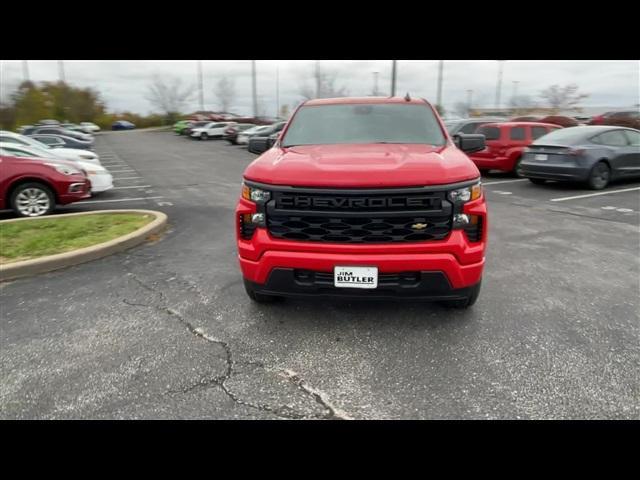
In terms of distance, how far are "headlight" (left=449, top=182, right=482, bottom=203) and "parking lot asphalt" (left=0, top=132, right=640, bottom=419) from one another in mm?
1054

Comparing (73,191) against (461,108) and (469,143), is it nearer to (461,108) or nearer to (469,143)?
(469,143)

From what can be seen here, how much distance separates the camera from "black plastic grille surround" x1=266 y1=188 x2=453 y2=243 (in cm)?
302

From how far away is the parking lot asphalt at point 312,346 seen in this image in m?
2.57

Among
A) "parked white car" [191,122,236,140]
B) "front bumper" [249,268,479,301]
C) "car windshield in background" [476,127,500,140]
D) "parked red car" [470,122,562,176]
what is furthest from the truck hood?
"parked white car" [191,122,236,140]

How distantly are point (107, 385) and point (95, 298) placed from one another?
163 centimetres

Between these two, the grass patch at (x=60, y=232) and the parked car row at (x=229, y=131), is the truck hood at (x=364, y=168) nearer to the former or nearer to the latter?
the grass patch at (x=60, y=232)

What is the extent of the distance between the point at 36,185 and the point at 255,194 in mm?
6217

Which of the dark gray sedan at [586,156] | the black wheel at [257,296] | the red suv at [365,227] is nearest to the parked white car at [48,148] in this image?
the black wheel at [257,296]

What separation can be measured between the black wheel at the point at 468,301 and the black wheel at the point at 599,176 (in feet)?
26.2

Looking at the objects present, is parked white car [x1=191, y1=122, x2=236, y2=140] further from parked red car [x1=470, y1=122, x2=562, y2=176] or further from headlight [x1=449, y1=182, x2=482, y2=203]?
headlight [x1=449, y1=182, x2=482, y2=203]

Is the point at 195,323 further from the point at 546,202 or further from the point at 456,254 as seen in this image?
the point at 546,202

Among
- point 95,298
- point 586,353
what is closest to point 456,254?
point 586,353

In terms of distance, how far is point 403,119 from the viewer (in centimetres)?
445
